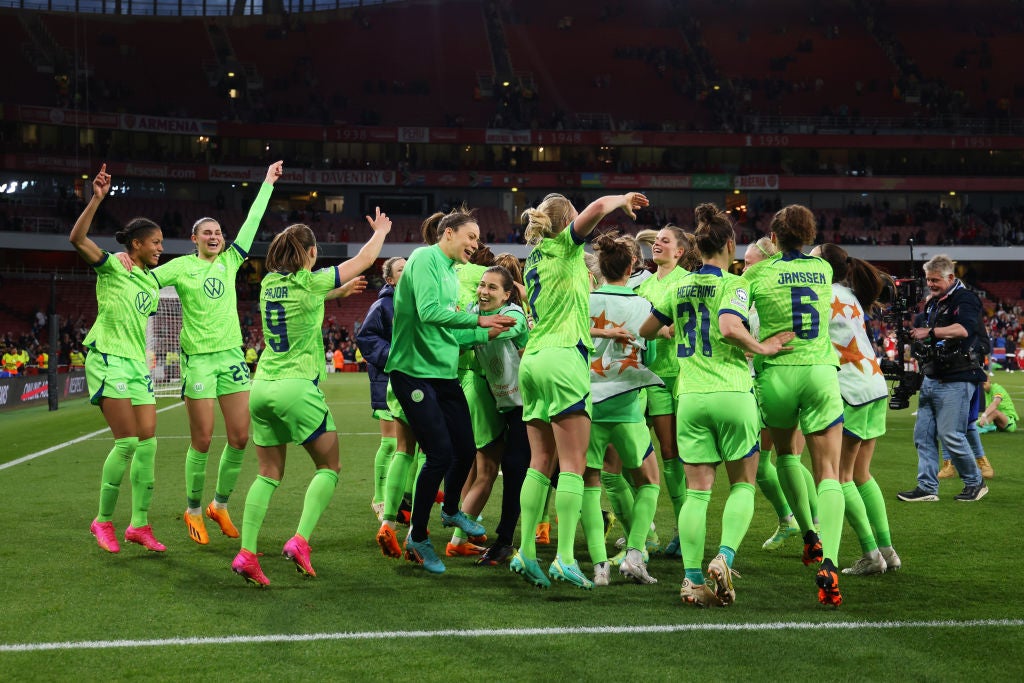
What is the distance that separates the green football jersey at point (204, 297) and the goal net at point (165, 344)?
16.1 m

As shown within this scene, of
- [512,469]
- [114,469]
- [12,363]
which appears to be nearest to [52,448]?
[114,469]

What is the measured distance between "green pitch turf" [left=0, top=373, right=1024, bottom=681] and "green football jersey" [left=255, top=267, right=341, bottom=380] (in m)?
1.36

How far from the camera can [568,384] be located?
5.86m

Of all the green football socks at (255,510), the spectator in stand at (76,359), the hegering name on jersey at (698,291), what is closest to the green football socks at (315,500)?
→ the green football socks at (255,510)

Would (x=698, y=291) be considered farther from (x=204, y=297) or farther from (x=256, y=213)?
(x=204, y=297)

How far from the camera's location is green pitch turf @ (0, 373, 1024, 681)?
14.7 ft

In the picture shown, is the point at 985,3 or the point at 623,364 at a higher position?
the point at 985,3

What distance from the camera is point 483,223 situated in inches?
2260

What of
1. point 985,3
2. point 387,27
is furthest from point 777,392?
point 985,3

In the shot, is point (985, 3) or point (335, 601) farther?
point (985, 3)

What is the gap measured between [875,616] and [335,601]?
3.00m

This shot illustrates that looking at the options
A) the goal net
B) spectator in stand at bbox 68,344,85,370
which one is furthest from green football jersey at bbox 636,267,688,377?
spectator in stand at bbox 68,344,85,370

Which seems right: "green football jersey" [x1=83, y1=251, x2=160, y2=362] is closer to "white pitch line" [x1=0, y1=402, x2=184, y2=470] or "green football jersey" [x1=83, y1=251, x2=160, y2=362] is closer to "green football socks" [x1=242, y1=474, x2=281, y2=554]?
"green football socks" [x1=242, y1=474, x2=281, y2=554]

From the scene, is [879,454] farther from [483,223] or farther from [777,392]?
[483,223]
